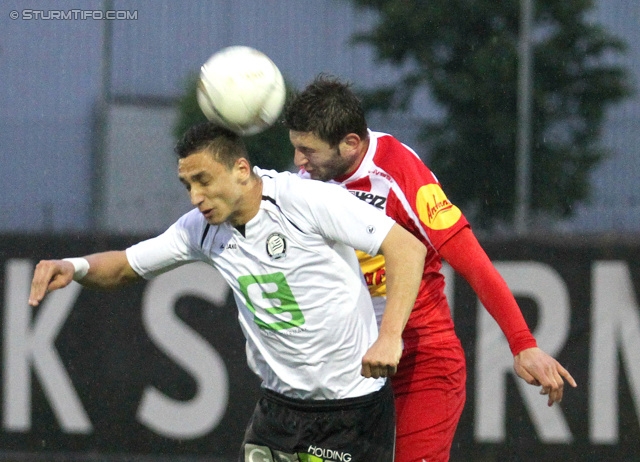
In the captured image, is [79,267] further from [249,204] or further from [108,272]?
[249,204]

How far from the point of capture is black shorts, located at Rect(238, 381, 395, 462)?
374 cm

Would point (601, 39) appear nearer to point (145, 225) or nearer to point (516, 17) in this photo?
point (516, 17)

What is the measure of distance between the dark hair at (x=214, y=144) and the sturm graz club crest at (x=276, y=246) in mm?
291

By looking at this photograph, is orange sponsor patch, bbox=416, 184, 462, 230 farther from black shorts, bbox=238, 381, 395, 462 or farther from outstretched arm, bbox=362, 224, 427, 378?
black shorts, bbox=238, 381, 395, 462

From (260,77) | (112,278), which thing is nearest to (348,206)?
(260,77)

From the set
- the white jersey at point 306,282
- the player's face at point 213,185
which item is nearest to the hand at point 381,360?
the white jersey at point 306,282

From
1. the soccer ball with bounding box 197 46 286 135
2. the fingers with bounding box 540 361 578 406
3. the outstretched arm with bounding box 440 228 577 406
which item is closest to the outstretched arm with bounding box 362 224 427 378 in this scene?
the outstretched arm with bounding box 440 228 577 406

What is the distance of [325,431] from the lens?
3.74 metres

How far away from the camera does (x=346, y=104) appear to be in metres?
4.11

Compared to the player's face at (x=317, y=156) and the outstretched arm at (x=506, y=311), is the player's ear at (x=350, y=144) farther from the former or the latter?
the outstretched arm at (x=506, y=311)

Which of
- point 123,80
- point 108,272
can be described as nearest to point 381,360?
point 108,272

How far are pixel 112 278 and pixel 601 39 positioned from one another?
4.31m

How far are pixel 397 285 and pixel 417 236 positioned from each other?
56 cm

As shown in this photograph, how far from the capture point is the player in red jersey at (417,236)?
154 inches
